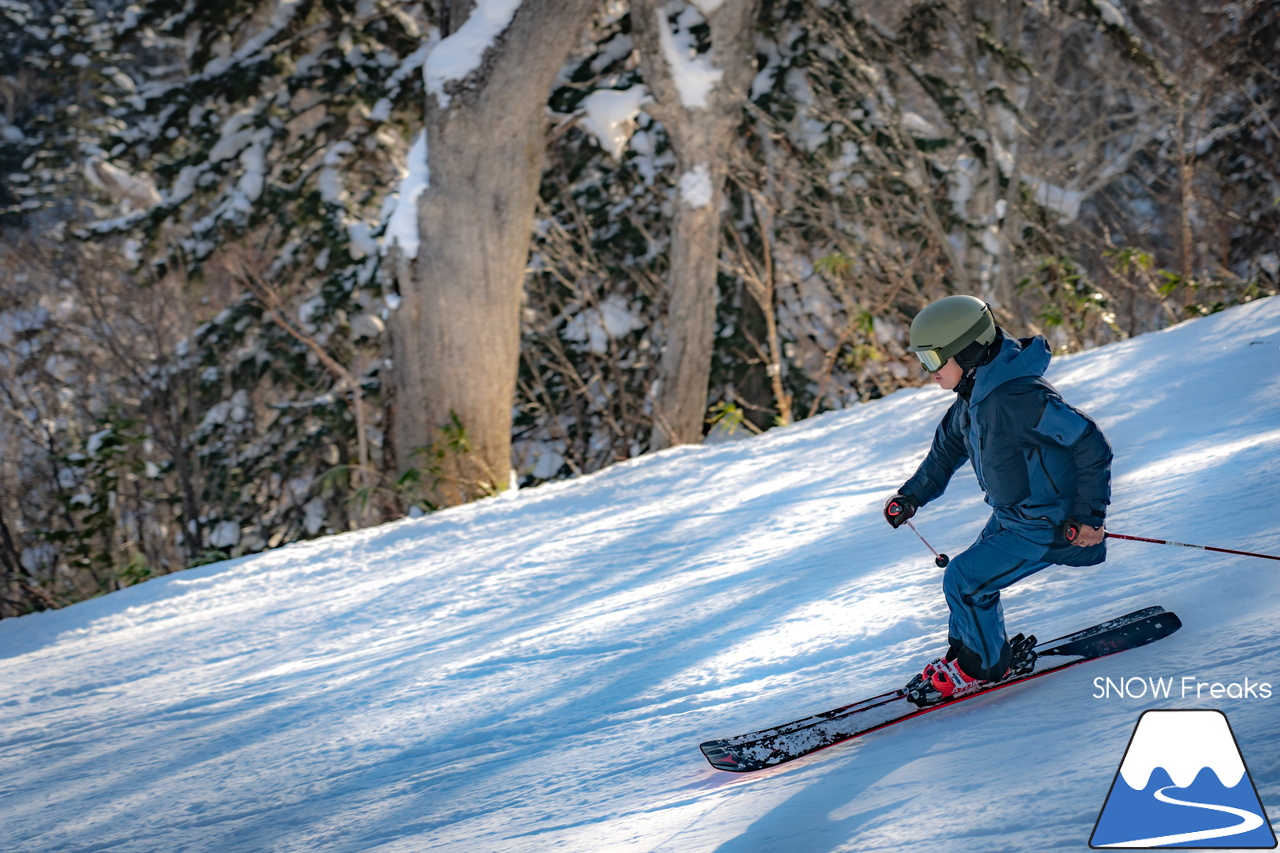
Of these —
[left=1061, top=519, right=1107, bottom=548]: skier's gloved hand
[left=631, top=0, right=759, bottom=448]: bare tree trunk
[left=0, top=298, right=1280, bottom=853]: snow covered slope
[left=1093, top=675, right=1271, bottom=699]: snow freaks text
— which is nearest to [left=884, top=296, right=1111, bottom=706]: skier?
[left=1061, top=519, right=1107, bottom=548]: skier's gloved hand

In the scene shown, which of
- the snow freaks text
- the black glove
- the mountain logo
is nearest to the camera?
the mountain logo

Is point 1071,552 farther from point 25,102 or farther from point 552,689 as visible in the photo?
point 25,102

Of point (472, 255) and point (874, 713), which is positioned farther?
point (472, 255)

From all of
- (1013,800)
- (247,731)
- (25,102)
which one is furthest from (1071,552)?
(25,102)

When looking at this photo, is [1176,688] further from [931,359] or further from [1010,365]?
[931,359]

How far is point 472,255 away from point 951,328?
206 inches

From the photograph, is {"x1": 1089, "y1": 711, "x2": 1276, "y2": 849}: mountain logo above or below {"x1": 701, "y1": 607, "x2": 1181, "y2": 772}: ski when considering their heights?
below

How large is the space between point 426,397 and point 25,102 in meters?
32.9

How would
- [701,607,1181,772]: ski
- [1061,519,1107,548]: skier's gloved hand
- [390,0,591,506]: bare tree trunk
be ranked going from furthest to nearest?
[390,0,591,506]: bare tree trunk < [701,607,1181,772]: ski < [1061,519,1107,548]: skier's gloved hand

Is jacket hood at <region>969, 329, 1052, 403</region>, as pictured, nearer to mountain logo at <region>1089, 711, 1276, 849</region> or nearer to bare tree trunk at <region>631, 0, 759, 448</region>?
mountain logo at <region>1089, 711, 1276, 849</region>

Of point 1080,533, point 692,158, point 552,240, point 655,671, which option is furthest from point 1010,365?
point 552,240

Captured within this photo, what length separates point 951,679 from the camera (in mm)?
2305

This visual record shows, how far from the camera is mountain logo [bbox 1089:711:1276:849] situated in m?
1.54

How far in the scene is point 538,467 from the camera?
408 inches
